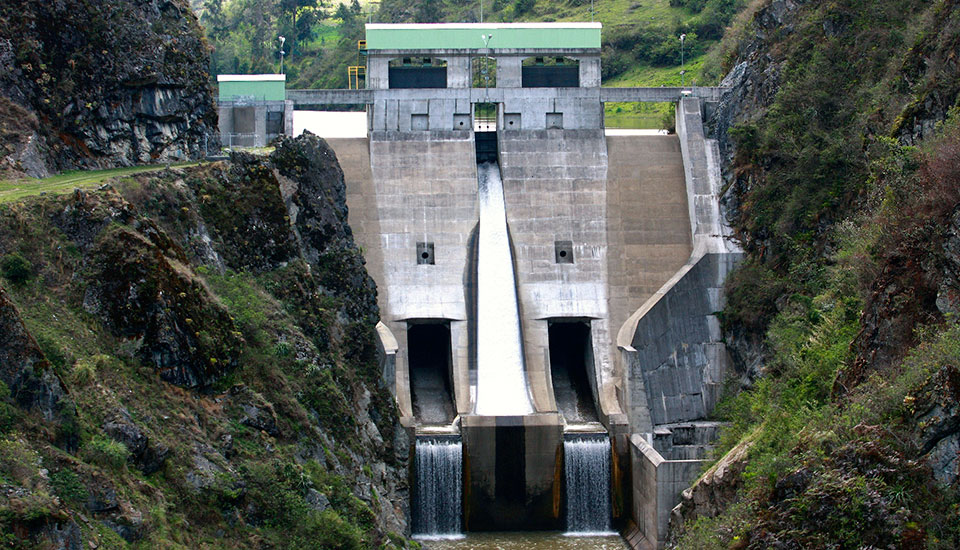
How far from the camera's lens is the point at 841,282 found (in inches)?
1389

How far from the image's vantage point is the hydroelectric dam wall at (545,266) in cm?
3950

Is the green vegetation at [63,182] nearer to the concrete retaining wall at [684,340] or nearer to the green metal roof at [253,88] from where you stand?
the green metal roof at [253,88]

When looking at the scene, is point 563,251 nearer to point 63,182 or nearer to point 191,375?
point 63,182

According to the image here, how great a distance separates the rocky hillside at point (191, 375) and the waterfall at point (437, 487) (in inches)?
64.7

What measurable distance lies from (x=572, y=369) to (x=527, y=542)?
8359 millimetres

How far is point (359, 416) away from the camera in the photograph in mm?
34469

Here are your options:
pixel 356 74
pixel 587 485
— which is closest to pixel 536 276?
pixel 587 485

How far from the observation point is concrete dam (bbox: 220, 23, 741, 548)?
39.4m

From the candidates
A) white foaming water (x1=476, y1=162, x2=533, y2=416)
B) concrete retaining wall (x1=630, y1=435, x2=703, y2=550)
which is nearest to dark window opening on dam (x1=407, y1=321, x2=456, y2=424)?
white foaming water (x1=476, y1=162, x2=533, y2=416)

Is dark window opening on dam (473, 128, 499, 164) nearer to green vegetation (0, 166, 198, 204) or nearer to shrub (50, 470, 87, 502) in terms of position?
green vegetation (0, 166, 198, 204)

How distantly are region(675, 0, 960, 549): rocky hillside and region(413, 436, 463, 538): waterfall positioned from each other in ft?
25.6

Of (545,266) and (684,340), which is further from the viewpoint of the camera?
(545,266)

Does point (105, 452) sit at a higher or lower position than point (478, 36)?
lower

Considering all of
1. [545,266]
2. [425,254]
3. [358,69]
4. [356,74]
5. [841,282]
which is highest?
[356,74]
